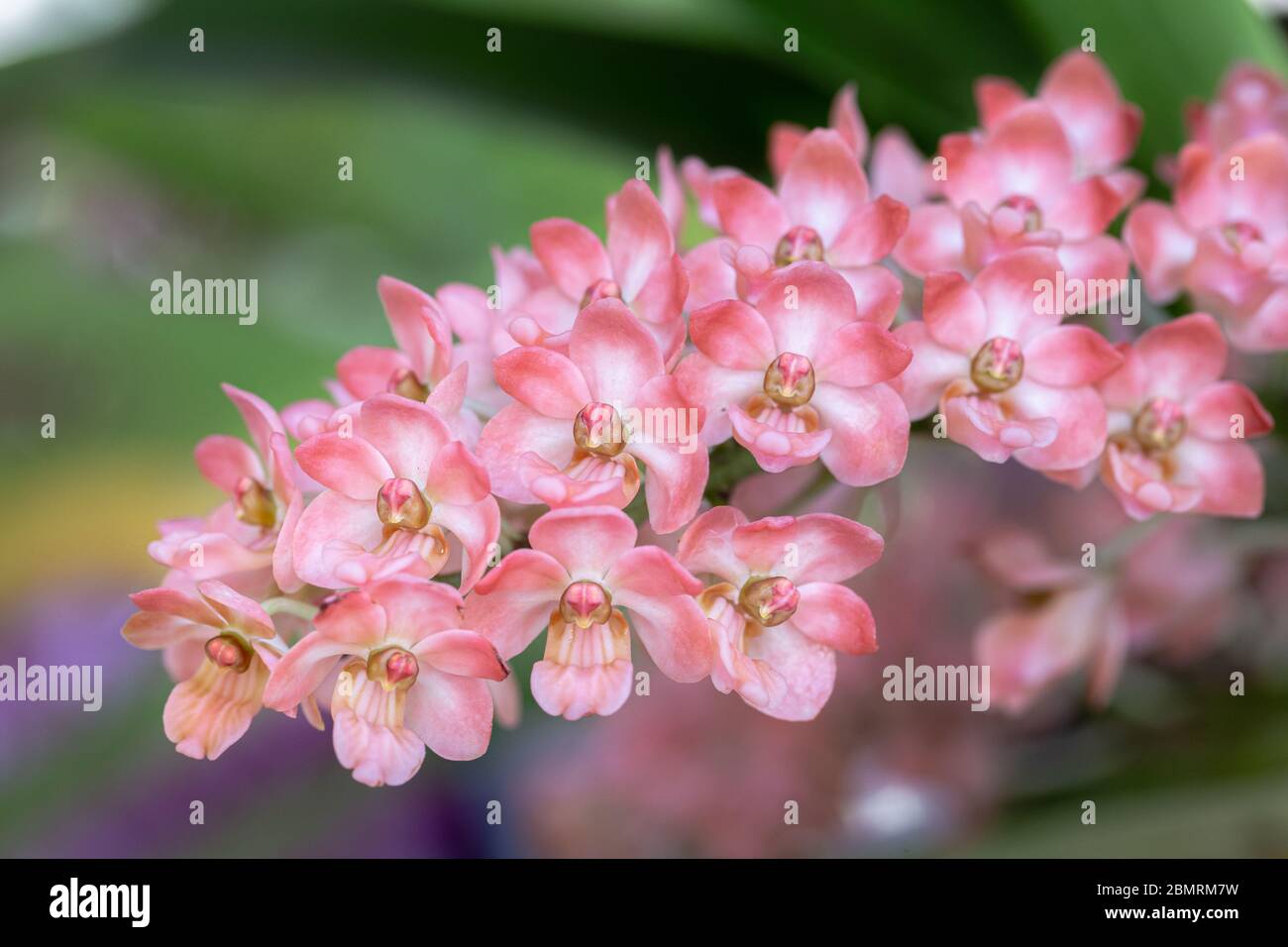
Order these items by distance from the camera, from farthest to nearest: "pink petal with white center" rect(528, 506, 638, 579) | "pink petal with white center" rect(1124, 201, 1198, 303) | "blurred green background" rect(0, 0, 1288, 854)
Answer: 1. "blurred green background" rect(0, 0, 1288, 854)
2. "pink petal with white center" rect(1124, 201, 1198, 303)
3. "pink petal with white center" rect(528, 506, 638, 579)

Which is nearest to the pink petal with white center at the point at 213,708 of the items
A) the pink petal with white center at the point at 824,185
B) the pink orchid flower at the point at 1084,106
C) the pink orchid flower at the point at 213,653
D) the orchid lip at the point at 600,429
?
the pink orchid flower at the point at 213,653

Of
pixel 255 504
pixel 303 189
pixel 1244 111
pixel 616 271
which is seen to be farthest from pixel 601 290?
pixel 303 189

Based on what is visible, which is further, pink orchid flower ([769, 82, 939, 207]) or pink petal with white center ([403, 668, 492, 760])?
pink orchid flower ([769, 82, 939, 207])

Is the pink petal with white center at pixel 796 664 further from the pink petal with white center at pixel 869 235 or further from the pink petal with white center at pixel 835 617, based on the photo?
the pink petal with white center at pixel 869 235

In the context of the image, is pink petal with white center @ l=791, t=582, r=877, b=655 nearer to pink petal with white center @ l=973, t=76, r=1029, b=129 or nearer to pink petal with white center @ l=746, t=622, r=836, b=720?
pink petal with white center @ l=746, t=622, r=836, b=720

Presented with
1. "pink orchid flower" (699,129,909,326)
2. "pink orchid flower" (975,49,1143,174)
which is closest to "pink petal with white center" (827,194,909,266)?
"pink orchid flower" (699,129,909,326)
